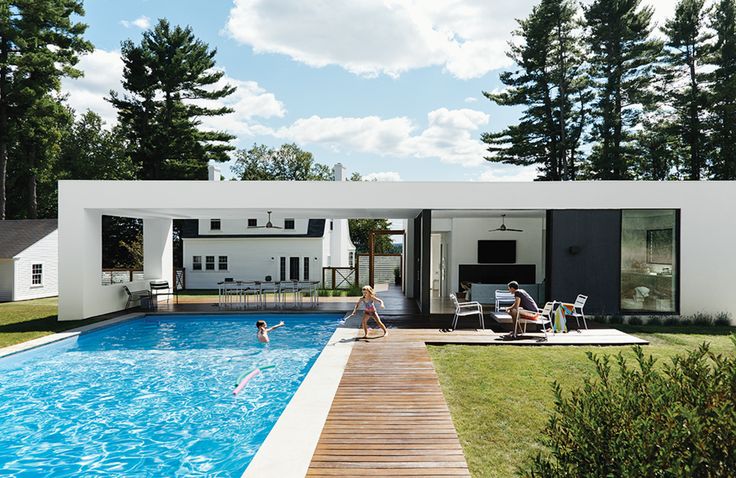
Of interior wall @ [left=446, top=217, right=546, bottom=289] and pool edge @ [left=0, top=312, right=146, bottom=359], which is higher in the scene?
interior wall @ [left=446, top=217, right=546, bottom=289]

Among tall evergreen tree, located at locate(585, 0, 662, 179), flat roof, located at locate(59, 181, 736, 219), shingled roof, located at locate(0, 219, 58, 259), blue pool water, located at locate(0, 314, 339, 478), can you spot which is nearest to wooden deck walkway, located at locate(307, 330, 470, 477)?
blue pool water, located at locate(0, 314, 339, 478)

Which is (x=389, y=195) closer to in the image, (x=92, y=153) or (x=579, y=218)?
(x=579, y=218)

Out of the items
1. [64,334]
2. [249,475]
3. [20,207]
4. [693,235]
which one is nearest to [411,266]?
[693,235]

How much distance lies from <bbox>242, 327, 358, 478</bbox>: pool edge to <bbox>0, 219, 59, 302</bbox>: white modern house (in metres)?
17.7

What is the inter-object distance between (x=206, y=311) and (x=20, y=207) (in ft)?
83.5

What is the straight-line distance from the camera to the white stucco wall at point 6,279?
19078 mm

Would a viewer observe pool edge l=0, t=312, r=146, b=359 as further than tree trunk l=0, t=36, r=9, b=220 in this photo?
No

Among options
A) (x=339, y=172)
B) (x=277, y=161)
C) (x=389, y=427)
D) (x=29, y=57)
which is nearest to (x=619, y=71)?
(x=339, y=172)

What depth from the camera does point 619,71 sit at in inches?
1024

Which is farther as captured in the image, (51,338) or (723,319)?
(723,319)

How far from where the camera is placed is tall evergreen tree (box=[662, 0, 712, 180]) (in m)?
25.0

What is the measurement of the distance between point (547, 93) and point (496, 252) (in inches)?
544

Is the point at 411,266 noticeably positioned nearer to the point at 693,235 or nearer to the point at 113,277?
the point at 693,235

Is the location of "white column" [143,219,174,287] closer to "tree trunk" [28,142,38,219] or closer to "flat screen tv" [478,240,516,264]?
"flat screen tv" [478,240,516,264]
